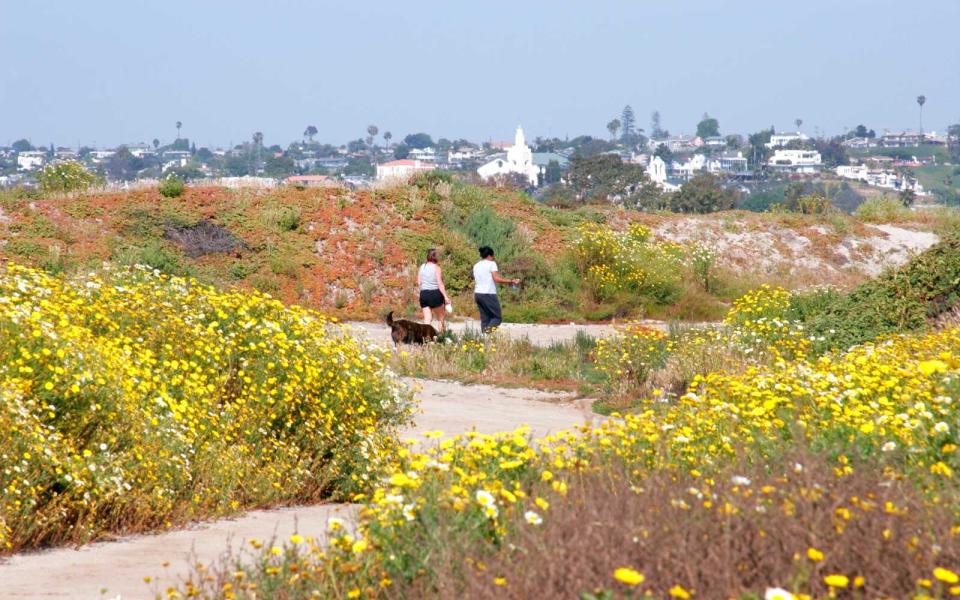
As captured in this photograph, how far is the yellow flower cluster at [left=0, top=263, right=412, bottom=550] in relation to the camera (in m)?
6.84

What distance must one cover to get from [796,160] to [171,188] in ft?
562

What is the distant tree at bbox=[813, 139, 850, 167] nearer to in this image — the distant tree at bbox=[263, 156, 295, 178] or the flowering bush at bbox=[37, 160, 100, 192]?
the distant tree at bbox=[263, 156, 295, 178]

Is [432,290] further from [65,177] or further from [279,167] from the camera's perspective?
[279,167]

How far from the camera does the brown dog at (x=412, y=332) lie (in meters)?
17.2

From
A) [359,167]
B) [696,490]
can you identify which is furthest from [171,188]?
[359,167]

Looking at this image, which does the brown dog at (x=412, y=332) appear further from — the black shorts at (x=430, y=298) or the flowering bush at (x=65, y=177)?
the flowering bush at (x=65, y=177)

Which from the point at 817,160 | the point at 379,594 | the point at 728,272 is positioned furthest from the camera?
the point at 817,160

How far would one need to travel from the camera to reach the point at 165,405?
7.54 metres

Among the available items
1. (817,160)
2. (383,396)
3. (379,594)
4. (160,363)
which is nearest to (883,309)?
(383,396)

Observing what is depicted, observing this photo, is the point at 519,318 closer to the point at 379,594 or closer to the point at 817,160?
the point at 379,594

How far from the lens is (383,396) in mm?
9703

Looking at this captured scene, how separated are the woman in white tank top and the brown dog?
0.51 m

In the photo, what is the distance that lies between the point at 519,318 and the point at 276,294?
15.0ft

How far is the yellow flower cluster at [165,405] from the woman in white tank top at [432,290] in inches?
294
